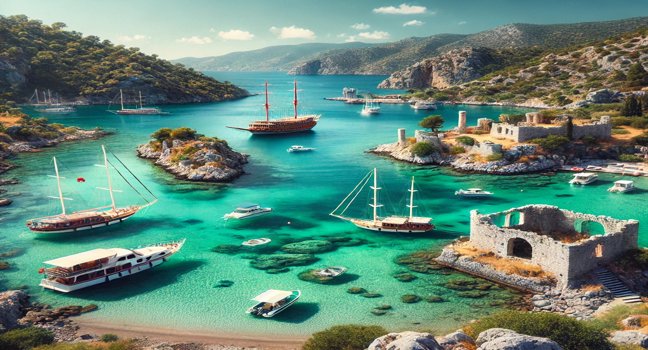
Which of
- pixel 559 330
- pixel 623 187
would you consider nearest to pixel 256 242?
pixel 559 330

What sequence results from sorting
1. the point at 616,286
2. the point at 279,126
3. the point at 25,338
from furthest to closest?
the point at 279,126 < the point at 616,286 < the point at 25,338

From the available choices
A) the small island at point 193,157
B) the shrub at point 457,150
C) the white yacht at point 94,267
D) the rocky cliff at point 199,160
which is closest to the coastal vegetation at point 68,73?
the small island at point 193,157

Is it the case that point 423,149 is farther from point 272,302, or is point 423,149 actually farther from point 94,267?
point 94,267

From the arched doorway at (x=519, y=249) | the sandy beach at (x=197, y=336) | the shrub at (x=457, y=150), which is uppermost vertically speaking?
the shrub at (x=457, y=150)

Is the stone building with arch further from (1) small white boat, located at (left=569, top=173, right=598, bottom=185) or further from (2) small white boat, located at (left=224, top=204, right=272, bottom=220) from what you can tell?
(2) small white boat, located at (left=224, top=204, right=272, bottom=220)

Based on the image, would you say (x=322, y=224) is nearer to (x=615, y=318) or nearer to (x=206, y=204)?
(x=206, y=204)

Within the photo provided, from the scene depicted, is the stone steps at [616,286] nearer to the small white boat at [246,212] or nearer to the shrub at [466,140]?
the small white boat at [246,212]
